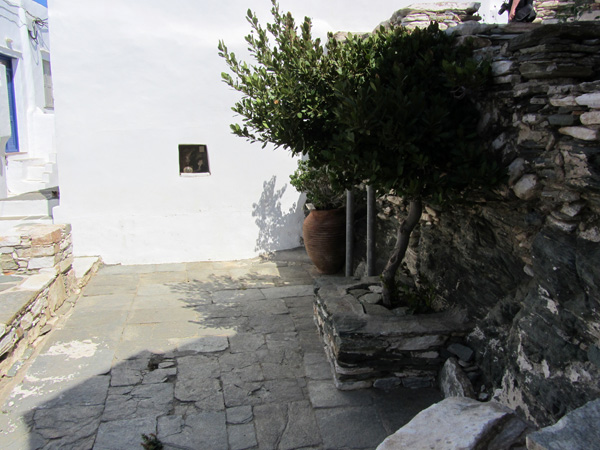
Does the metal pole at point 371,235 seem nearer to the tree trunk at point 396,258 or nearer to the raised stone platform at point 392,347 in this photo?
the tree trunk at point 396,258

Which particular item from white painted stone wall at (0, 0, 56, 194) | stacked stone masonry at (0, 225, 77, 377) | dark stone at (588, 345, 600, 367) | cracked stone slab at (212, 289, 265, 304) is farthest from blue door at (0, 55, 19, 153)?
dark stone at (588, 345, 600, 367)

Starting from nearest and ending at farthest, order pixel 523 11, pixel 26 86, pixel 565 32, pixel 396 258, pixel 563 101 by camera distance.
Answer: pixel 563 101 → pixel 565 32 → pixel 396 258 → pixel 523 11 → pixel 26 86

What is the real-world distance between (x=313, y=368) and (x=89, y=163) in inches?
183

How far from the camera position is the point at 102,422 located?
3.33 meters

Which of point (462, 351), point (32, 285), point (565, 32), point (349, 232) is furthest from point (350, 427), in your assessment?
point (32, 285)

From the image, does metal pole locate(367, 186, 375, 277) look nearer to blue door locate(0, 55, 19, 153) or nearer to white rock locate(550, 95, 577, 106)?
white rock locate(550, 95, 577, 106)

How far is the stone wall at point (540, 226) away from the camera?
251cm

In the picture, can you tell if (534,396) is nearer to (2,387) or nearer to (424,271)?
(424,271)

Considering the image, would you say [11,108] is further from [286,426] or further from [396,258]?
[286,426]

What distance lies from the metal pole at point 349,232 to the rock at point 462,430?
3.77m

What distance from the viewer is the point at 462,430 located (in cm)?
200

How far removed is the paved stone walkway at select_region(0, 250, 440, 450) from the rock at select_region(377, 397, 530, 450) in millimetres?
1091

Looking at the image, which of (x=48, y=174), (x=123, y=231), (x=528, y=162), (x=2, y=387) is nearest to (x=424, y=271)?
(x=528, y=162)

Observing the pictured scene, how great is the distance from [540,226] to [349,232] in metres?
3.13
